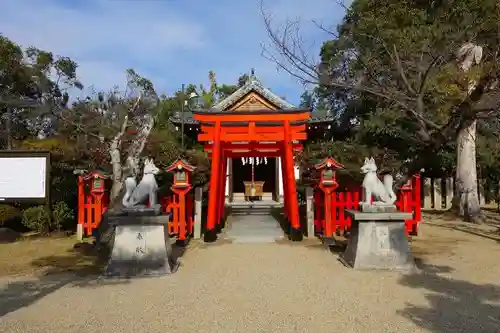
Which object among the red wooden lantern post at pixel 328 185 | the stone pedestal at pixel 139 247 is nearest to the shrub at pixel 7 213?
the stone pedestal at pixel 139 247

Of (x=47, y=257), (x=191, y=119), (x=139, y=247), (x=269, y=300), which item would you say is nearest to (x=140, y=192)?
(x=139, y=247)

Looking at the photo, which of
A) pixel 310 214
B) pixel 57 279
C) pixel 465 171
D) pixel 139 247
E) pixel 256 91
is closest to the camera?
pixel 57 279

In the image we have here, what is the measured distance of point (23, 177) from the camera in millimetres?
10211

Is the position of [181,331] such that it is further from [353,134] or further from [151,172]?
[353,134]

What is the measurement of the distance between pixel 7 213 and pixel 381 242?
10234 mm

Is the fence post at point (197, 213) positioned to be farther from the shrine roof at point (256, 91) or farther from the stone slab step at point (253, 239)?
the shrine roof at point (256, 91)

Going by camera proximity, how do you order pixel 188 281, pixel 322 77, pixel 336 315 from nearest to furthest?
pixel 336 315 < pixel 188 281 < pixel 322 77

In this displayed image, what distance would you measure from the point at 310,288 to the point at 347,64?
24.7 feet

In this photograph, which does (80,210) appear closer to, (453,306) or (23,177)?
(23,177)

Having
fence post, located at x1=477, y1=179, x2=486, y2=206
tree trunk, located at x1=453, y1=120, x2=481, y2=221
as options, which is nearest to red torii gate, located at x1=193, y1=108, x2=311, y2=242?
tree trunk, located at x1=453, y1=120, x2=481, y2=221

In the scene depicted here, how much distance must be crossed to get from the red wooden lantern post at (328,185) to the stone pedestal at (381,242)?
13.2 ft

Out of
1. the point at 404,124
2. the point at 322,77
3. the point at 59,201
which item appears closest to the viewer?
the point at 322,77

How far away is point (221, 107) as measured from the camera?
1941 cm

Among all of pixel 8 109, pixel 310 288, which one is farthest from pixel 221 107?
pixel 310 288
